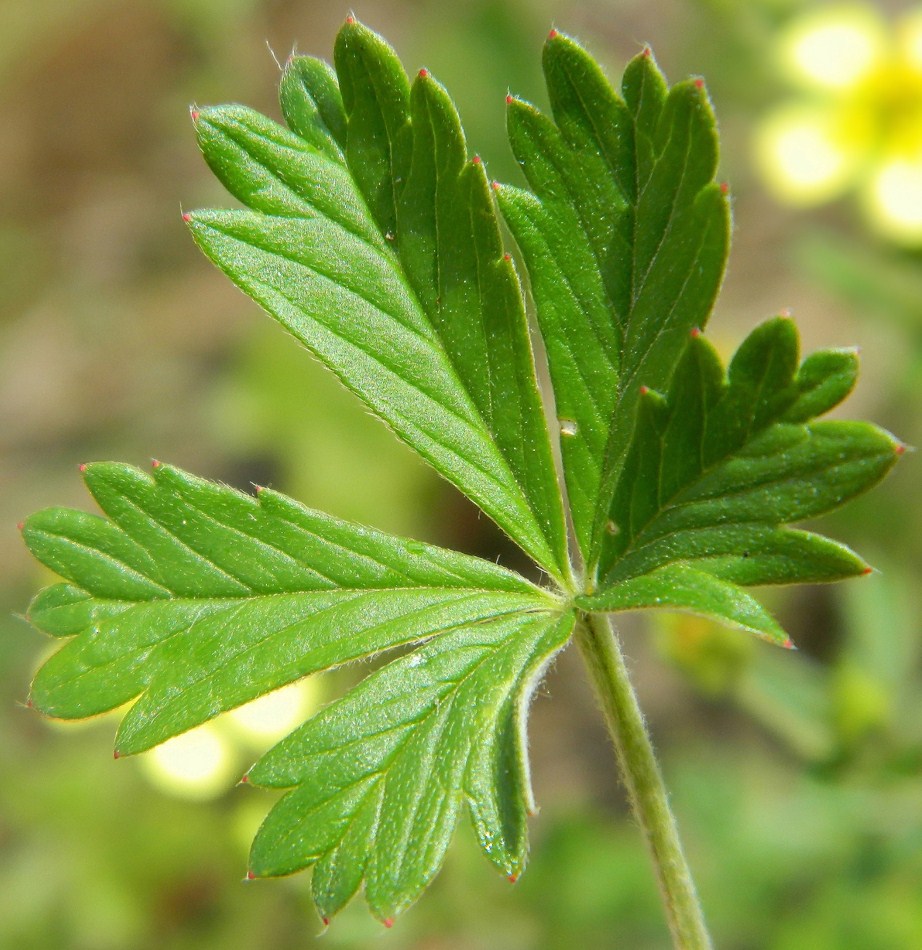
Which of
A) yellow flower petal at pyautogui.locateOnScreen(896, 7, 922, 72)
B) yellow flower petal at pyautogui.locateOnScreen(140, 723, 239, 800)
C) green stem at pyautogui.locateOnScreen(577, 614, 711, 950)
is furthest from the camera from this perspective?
yellow flower petal at pyautogui.locateOnScreen(896, 7, 922, 72)

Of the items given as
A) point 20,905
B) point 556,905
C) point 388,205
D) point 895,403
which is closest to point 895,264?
point 895,403

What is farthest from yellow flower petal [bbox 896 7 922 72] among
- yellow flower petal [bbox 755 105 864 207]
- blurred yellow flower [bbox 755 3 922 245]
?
yellow flower petal [bbox 755 105 864 207]

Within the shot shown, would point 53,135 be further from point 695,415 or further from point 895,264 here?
point 695,415

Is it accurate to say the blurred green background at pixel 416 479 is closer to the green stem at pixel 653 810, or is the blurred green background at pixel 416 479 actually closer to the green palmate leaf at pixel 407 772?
the green palmate leaf at pixel 407 772

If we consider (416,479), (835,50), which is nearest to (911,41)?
(835,50)

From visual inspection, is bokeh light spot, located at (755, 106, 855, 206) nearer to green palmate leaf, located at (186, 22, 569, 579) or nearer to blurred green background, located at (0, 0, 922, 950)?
blurred green background, located at (0, 0, 922, 950)

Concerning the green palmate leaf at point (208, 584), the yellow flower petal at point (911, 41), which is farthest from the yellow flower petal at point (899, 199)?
the green palmate leaf at point (208, 584)

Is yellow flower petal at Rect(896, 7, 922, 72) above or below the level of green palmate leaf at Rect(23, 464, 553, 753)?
above
